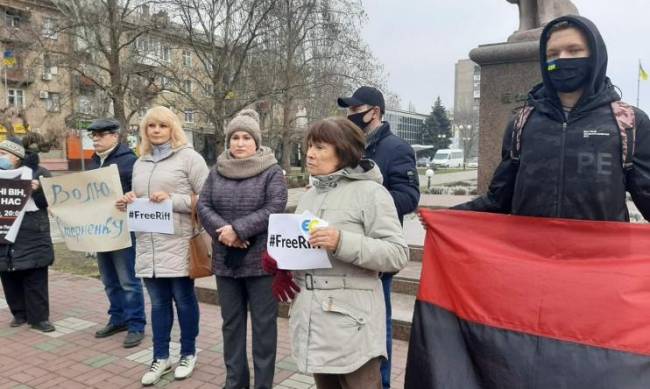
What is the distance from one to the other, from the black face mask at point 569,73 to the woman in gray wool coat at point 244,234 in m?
1.83

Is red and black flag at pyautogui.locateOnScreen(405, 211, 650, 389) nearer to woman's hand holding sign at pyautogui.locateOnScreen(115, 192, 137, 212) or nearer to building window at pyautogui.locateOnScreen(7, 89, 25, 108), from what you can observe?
woman's hand holding sign at pyautogui.locateOnScreen(115, 192, 137, 212)

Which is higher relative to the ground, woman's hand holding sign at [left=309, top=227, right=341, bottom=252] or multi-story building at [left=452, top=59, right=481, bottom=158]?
multi-story building at [left=452, top=59, right=481, bottom=158]

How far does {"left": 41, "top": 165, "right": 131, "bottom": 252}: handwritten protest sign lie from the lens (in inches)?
182

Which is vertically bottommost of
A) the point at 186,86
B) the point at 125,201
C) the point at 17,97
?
the point at 125,201

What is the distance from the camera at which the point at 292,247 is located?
8.50 ft

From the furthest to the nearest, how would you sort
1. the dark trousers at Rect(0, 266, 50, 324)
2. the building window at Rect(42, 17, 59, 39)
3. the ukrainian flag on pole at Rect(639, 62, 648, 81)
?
the ukrainian flag on pole at Rect(639, 62, 648, 81)
the building window at Rect(42, 17, 59, 39)
the dark trousers at Rect(0, 266, 50, 324)

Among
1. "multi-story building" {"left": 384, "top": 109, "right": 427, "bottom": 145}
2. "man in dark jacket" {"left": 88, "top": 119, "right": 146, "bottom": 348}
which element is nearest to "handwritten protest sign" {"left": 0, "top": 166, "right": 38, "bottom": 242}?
"man in dark jacket" {"left": 88, "top": 119, "right": 146, "bottom": 348}

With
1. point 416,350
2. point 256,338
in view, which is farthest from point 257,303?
point 416,350

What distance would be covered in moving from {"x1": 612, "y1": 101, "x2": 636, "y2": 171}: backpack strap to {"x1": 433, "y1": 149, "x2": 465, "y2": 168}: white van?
55.1 metres

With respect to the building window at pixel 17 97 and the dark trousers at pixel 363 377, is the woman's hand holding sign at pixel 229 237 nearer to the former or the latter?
the dark trousers at pixel 363 377

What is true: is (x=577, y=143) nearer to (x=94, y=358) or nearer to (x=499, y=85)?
(x=94, y=358)

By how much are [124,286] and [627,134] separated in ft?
13.9

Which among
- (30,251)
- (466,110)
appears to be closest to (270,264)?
(30,251)

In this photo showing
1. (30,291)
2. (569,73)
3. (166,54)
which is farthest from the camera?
(166,54)
